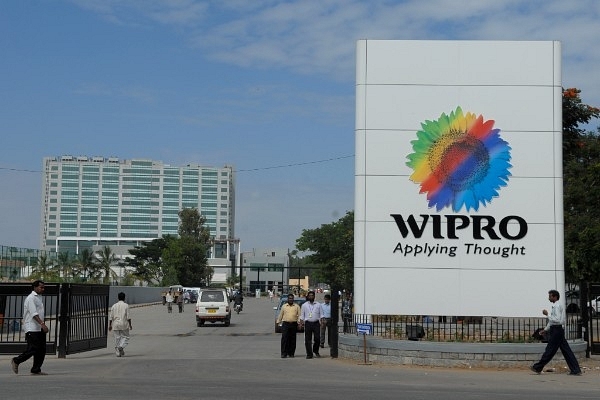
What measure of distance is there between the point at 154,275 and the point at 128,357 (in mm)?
99586

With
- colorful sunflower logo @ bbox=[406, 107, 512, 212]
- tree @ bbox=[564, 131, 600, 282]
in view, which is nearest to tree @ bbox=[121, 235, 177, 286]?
tree @ bbox=[564, 131, 600, 282]

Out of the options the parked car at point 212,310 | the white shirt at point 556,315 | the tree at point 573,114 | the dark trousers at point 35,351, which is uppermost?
the tree at point 573,114

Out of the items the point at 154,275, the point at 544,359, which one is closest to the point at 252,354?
the point at 544,359

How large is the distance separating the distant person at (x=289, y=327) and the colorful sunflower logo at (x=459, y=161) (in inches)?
177

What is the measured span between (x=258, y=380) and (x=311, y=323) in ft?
20.3

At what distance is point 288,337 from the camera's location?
2233cm

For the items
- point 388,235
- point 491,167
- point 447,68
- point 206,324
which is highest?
point 447,68

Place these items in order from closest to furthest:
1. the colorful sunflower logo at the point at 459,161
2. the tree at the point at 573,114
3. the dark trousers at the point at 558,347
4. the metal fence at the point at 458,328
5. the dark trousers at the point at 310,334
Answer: the dark trousers at the point at 558,347, the metal fence at the point at 458,328, the colorful sunflower logo at the point at 459,161, the dark trousers at the point at 310,334, the tree at the point at 573,114

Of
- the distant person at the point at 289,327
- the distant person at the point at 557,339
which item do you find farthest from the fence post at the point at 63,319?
the distant person at the point at 557,339

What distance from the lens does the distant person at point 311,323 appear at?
72.3ft

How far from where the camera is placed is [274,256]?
192 meters

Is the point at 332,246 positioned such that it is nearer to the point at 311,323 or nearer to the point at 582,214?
the point at 582,214

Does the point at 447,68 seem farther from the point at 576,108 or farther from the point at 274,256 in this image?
the point at 274,256

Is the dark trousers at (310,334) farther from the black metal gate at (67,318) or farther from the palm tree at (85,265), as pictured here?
the palm tree at (85,265)
